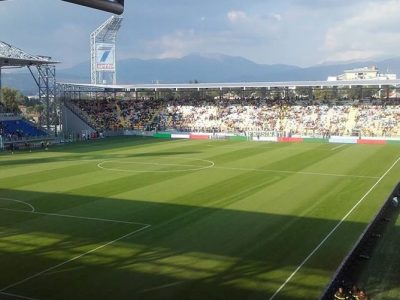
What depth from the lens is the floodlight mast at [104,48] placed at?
10888 cm

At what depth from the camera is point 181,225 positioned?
19.3 m

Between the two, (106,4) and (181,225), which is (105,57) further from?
(106,4)

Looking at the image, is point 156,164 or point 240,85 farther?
point 240,85

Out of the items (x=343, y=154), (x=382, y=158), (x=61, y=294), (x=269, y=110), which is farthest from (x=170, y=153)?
(x=61, y=294)

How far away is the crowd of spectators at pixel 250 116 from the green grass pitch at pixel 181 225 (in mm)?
23075

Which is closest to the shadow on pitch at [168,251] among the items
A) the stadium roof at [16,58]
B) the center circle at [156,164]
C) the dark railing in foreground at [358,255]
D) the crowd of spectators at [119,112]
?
the dark railing in foreground at [358,255]

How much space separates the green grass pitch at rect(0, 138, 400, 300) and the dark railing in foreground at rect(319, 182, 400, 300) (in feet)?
2.03

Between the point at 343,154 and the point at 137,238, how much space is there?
29330mm

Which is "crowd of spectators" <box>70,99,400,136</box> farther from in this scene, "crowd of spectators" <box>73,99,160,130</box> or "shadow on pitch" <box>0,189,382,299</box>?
"shadow on pitch" <box>0,189,382,299</box>

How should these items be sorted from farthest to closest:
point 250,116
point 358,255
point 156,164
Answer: point 250,116, point 156,164, point 358,255

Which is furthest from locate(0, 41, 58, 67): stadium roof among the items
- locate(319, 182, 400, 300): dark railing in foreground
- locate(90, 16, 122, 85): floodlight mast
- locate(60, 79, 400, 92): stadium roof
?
locate(90, 16, 122, 85): floodlight mast

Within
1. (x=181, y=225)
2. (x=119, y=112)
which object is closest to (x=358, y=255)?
(x=181, y=225)

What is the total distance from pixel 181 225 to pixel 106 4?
14669 millimetres

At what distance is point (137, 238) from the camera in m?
17.8
